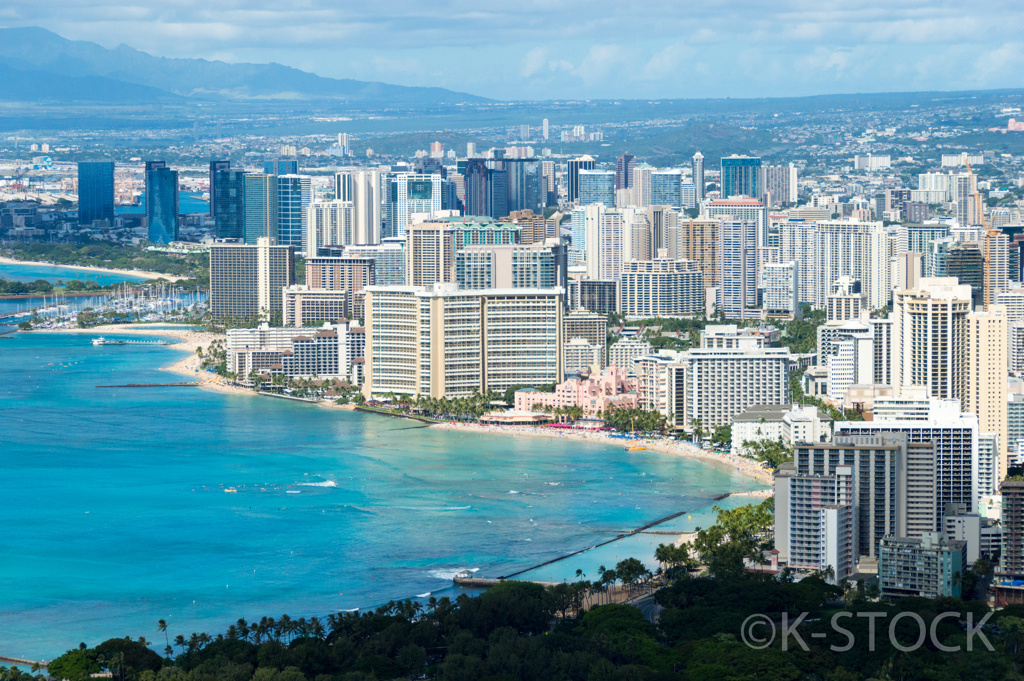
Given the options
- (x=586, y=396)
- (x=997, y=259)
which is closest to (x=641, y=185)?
(x=997, y=259)

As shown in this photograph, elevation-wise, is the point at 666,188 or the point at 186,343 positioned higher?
the point at 666,188

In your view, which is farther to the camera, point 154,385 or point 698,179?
point 698,179

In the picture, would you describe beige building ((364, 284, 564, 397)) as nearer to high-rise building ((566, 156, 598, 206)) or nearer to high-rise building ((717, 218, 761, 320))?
high-rise building ((717, 218, 761, 320))

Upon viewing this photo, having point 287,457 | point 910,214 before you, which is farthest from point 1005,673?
point 910,214

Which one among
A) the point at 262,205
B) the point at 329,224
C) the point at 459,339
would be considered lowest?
the point at 459,339

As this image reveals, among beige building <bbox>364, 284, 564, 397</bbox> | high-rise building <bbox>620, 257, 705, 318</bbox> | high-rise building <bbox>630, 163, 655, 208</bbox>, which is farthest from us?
high-rise building <bbox>630, 163, 655, 208</bbox>

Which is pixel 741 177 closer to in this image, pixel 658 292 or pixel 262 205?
pixel 262 205

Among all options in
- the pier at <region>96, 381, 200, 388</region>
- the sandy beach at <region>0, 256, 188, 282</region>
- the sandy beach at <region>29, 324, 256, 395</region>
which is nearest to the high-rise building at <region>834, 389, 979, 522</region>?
the sandy beach at <region>29, 324, 256, 395</region>
